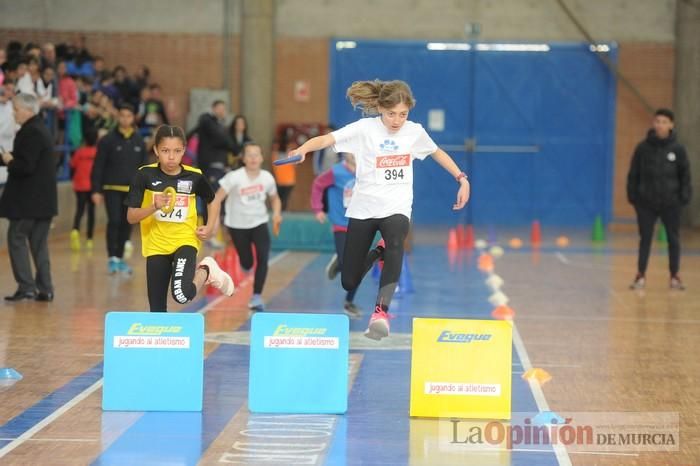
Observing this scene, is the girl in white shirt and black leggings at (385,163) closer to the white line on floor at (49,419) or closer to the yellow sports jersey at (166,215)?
the yellow sports jersey at (166,215)

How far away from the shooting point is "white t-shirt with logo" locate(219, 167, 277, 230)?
43.0 feet

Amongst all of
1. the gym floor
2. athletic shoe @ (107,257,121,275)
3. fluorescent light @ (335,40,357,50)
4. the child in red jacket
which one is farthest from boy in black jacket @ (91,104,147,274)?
fluorescent light @ (335,40,357,50)

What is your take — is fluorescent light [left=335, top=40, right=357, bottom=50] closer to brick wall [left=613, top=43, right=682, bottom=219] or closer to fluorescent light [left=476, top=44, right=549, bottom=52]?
fluorescent light [left=476, top=44, right=549, bottom=52]

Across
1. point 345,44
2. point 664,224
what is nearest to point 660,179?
point 664,224

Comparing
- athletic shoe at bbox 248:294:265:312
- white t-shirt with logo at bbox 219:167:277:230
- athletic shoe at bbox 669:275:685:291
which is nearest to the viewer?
white t-shirt with logo at bbox 219:167:277:230

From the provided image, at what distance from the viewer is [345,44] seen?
92.5 ft

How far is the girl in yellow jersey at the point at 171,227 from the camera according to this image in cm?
915

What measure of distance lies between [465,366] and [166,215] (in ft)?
8.73

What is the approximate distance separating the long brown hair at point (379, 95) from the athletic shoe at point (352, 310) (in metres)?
4.31

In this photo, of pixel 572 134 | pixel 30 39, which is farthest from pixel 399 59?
pixel 30 39

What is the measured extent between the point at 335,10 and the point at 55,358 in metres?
19.0

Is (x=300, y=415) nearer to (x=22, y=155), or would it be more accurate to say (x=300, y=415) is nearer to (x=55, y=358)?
(x=55, y=358)

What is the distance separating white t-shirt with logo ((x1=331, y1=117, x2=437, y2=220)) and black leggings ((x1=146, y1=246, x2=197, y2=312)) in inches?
53.9

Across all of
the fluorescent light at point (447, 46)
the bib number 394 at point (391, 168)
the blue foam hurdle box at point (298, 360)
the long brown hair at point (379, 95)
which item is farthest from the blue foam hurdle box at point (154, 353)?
the fluorescent light at point (447, 46)
